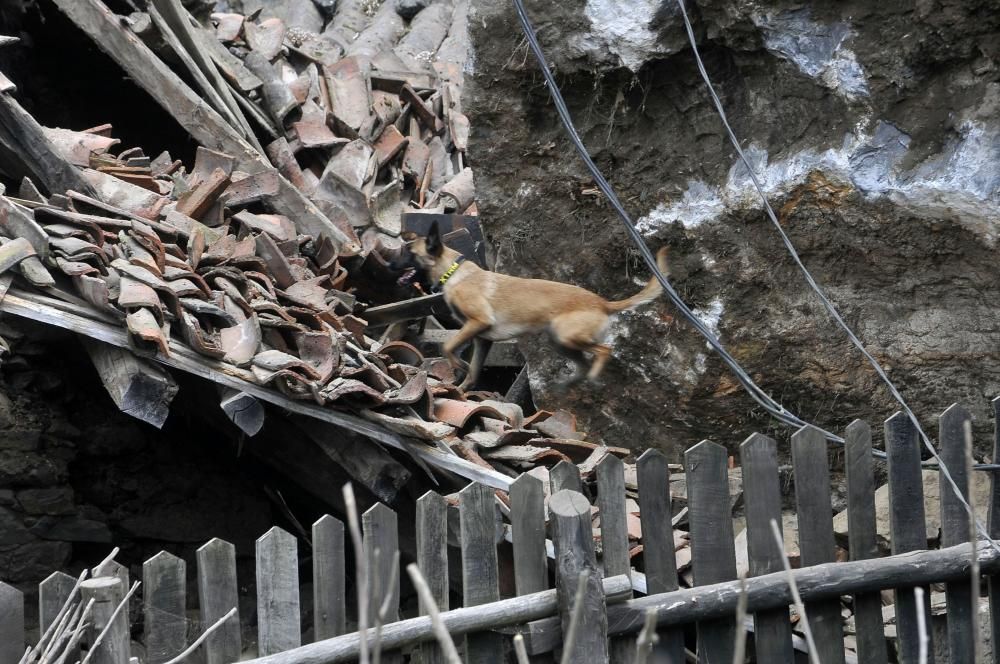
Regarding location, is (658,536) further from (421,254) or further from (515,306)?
(421,254)

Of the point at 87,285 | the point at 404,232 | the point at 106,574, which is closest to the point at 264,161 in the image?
the point at 404,232

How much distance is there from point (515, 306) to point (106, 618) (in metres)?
3.62

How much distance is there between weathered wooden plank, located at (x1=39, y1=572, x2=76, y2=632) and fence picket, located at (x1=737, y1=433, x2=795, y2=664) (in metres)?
2.42

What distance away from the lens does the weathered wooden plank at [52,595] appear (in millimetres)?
3126

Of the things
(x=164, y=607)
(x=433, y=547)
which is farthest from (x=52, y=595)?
(x=433, y=547)

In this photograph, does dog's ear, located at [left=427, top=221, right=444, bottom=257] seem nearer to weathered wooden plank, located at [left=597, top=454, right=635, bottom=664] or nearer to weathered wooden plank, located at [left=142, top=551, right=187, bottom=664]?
weathered wooden plank, located at [left=597, top=454, right=635, bottom=664]

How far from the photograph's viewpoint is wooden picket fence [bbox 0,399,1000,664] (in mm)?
3535

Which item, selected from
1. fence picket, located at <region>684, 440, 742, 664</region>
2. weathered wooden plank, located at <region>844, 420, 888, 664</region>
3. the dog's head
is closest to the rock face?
the dog's head

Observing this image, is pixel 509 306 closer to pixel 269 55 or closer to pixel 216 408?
pixel 216 408

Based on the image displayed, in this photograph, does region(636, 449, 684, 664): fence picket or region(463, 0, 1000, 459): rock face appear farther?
region(463, 0, 1000, 459): rock face

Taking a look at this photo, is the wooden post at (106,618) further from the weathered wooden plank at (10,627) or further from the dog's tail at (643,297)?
the dog's tail at (643,297)

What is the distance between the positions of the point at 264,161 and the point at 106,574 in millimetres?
5245

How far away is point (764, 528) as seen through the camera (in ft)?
13.9

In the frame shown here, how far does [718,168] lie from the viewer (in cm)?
618
